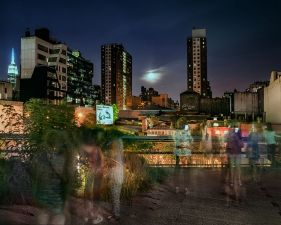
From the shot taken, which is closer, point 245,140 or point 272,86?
point 245,140

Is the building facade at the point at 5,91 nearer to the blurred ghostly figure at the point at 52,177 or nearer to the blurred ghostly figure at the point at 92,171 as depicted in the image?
the blurred ghostly figure at the point at 52,177

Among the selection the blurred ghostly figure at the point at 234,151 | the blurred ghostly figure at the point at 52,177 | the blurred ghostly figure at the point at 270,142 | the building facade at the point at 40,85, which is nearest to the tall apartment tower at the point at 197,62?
the building facade at the point at 40,85

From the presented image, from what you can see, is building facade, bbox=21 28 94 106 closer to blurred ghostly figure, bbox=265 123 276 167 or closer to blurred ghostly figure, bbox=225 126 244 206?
blurred ghostly figure, bbox=265 123 276 167

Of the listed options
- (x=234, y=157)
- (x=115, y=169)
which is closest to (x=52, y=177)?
(x=115, y=169)

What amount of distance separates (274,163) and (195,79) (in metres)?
142

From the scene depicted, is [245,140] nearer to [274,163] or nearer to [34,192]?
[274,163]

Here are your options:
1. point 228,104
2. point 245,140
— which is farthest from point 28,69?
point 245,140

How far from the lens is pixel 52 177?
7.26 meters

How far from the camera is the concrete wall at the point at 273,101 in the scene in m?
45.5

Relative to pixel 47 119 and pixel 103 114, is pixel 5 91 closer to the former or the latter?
pixel 103 114

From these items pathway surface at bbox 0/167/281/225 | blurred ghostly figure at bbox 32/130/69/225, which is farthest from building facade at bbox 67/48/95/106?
pathway surface at bbox 0/167/281/225

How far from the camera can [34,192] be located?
21.4 ft

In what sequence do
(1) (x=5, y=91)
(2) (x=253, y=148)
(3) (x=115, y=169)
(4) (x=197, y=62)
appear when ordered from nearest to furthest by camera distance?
(3) (x=115, y=169) → (2) (x=253, y=148) → (1) (x=5, y=91) → (4) (x=197, y=62)

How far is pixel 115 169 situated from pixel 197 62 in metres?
147
